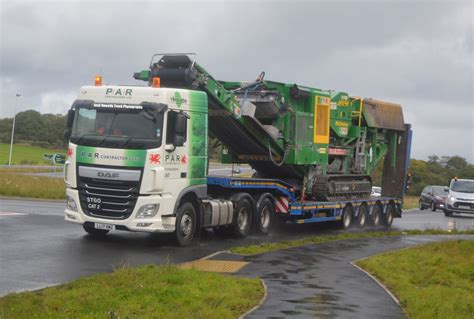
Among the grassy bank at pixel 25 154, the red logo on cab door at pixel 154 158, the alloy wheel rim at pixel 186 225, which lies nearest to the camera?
the red logo on cab door at pixel 154 158

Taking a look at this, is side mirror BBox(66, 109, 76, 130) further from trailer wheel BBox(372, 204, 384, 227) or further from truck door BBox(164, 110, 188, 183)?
trailer wheel BBox(372, 204, 384, 227)

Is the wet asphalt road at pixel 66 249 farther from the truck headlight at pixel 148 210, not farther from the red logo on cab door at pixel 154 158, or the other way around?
the red logo on cab door at pixel 154 158

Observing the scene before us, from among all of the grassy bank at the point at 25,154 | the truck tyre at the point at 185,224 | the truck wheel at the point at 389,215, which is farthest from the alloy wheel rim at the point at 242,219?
the grassy bank at the point at 25,154

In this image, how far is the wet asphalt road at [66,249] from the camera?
38.0 ft

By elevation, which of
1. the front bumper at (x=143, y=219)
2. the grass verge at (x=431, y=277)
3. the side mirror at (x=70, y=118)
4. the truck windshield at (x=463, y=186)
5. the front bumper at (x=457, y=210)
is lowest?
the grass verge at (x=431, y=277)

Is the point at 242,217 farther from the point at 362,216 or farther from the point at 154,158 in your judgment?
the point at 362,216

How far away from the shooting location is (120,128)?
613 inches

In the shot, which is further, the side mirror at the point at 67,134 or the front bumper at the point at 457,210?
the front bumper at the point at 457,210

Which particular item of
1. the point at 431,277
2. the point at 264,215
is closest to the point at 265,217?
the point at 264,215

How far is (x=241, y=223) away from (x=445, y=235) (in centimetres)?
743

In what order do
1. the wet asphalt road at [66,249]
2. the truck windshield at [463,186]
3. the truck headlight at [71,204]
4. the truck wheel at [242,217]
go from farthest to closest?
1. the truck windshield at [463,186]
2. the truck wheel at [242,217]
3. the truck headlight at [71,204]
4. the wet asphalt road at [66,249]

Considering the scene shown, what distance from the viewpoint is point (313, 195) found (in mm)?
22344

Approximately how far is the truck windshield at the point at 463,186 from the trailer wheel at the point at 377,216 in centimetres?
1523

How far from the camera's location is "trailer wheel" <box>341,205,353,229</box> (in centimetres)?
2358
